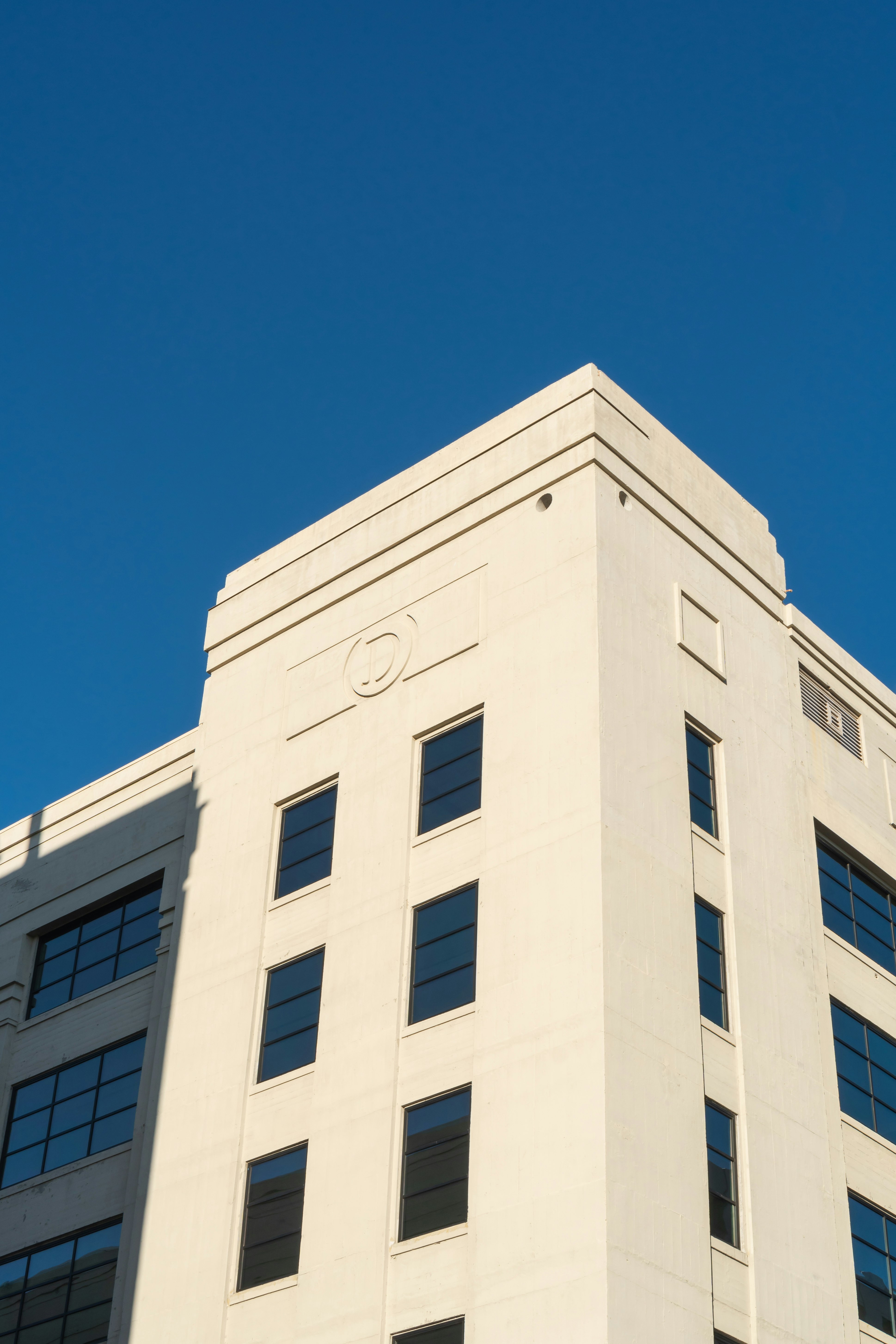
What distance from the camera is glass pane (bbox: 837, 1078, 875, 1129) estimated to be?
30.5m

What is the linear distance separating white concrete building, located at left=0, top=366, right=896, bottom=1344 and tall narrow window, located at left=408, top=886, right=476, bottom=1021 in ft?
0.26

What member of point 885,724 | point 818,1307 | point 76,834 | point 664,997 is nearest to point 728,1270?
point 818,1307

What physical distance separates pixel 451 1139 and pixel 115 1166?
9.50 metres

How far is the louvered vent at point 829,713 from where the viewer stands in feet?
116

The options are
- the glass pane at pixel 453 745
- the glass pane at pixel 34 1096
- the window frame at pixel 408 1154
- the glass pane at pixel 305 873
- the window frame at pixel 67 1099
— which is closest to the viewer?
the window frame at pixel 408 1154

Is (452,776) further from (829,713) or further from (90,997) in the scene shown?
(90,997)

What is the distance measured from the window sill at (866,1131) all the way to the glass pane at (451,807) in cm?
886

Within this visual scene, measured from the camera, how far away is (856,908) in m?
34.2

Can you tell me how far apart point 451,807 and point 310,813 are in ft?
13.0

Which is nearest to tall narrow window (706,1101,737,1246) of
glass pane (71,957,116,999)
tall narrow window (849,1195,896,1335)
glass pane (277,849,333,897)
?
tall narrow window (849,1195,896,1335)

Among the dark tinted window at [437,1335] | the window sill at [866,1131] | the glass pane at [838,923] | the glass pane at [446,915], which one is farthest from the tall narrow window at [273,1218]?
the glass pane at [838,923]

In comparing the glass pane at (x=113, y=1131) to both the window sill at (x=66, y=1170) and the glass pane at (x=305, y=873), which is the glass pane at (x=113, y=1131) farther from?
the glass pane at (x=305, y=873)

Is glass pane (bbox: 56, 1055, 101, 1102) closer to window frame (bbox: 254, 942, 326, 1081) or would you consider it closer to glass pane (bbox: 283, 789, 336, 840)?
window frame (bbox: 254, 942, 326, 1081)

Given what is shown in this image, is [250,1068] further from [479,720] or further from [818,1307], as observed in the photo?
[818,1307]
